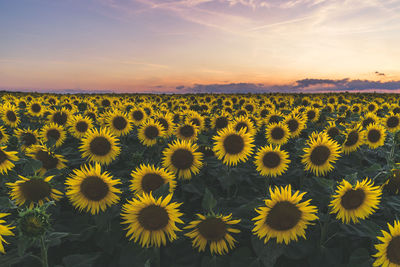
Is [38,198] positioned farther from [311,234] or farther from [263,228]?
[311,234]

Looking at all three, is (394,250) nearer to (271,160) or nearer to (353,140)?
(271,160)

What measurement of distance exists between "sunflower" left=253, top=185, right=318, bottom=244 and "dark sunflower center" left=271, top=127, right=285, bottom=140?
4238 millimetres

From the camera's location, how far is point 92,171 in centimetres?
367

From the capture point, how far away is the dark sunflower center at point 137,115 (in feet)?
28.5

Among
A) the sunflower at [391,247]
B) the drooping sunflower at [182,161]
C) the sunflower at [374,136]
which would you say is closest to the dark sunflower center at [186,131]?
the drooping sunflower at [182,161]

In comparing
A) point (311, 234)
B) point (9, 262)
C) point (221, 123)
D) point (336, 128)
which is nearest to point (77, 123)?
point (221, 123)

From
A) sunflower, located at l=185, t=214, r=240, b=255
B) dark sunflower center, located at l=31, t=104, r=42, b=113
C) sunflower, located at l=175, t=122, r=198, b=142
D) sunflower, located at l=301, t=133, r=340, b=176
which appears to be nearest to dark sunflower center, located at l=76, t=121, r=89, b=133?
sunflower, located at l=175, t=122, r=198, b=142

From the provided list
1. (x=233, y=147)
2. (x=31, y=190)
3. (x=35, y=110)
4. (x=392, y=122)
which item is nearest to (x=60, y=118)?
(x=35, y=110)

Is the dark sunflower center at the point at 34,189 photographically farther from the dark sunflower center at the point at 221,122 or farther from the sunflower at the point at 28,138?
the dark sunflower center at the point at 221,122

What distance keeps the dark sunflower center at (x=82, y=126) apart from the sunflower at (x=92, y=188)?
395cm

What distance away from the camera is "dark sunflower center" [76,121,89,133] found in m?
7.32

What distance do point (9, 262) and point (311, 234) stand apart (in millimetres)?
3594

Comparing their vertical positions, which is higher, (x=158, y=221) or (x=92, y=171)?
(x=92, y=171)

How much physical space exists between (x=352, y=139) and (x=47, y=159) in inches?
252
